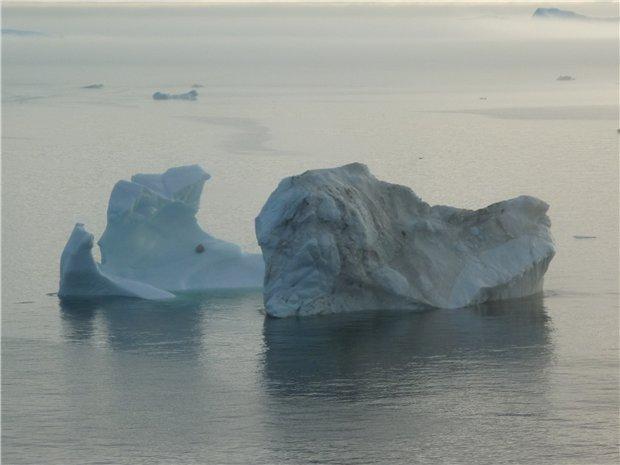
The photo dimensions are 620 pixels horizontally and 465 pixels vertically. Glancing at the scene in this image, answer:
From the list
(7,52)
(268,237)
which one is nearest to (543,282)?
(268,237)

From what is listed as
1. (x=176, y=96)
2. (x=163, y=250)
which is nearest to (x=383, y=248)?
(x=163, y=250)

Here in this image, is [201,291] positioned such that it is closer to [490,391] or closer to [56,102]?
[490,391]

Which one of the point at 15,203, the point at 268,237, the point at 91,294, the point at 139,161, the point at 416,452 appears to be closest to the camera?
the point at 416,452

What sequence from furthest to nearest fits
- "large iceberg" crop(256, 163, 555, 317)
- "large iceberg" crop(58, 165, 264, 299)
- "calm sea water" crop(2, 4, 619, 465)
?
"large iceberg" crop(58, 165, 264, 299) < "large iceberg" crop(256, 163, 555, 317) < "calm sea water" crop(2, 4, 619, 465)

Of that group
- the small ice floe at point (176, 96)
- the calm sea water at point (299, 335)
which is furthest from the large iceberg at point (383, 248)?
the small ice floe at point (176, 96)

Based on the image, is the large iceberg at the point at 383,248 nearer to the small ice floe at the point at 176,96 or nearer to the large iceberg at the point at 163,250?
the large iceberg at the point at 163,250

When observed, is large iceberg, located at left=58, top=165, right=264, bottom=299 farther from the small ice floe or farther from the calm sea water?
the small ice floe

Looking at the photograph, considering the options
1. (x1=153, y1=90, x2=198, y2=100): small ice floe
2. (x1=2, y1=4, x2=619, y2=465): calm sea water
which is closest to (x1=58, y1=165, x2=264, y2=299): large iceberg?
(x1=2, y1=4, x2=619, y2=465): calm sea water

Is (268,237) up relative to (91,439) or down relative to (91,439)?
up
